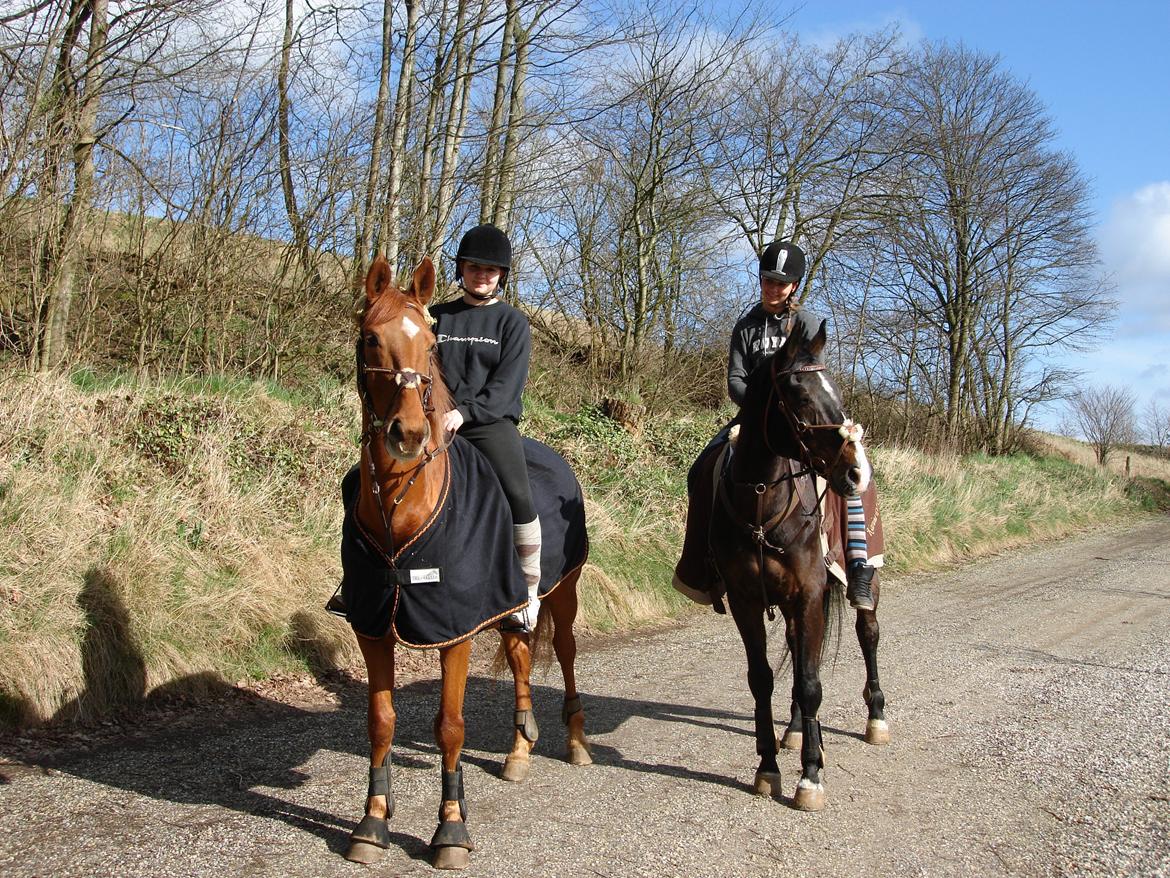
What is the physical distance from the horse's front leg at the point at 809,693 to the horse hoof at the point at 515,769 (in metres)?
1.40

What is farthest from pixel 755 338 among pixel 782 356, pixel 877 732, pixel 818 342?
pixel 877 732

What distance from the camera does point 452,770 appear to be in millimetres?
4117

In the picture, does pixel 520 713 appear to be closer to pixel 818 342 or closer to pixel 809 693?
pixel 809 693

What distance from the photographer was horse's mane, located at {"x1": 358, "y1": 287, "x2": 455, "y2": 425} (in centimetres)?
390

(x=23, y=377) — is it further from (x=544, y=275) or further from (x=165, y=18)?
(x=544, y=275)

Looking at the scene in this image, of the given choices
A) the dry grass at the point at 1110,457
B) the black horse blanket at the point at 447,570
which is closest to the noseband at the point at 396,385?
the black horse blanket at the point at 447,570

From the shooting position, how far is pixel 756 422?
493 cm

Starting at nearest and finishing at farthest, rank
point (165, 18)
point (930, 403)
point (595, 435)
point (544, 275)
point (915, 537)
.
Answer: point (165, 18), point (595, 435), point (915, 537), point (544, 275), point (930, 403)

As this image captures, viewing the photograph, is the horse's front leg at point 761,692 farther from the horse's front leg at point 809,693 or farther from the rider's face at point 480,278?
the rider's face at point 480,278

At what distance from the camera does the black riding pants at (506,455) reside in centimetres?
481

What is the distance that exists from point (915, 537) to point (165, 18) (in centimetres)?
1219

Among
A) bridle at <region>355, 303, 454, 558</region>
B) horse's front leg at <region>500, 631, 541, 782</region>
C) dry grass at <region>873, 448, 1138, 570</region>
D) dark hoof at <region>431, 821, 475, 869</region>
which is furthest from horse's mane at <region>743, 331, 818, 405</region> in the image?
dry grass at <region>873, 448, 1138, 570</region>

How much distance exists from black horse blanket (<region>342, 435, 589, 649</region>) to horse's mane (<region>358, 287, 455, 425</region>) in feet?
1.15

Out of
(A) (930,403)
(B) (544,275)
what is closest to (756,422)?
(B) (544,275)
